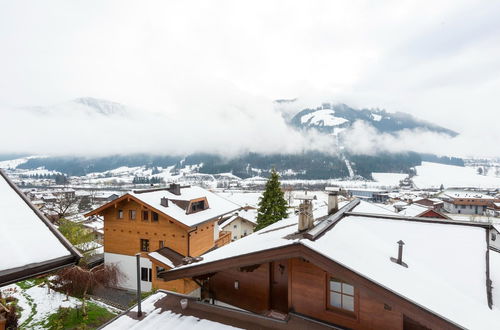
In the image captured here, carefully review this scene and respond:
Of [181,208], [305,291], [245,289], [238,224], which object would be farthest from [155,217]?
[238,224]

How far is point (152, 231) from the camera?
77.2 ft

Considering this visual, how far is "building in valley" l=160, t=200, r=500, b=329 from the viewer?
18.0 feet

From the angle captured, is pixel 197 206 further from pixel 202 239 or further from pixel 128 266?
pixel 128 266

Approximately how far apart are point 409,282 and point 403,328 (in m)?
1.15

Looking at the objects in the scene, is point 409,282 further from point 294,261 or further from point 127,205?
point 127,205

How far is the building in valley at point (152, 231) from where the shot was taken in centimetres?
2250

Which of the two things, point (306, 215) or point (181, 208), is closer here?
point (306, 215)

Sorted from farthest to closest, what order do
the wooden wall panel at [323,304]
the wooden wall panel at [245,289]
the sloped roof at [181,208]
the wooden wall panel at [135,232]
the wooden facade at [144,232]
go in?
the sloped roof at [181,208], the wooden wall panel at [135,232], the wooden facade at [144,232], the wooden wall panel at [245,289], the wooden wall panel at [323,304]

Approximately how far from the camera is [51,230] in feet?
15.7

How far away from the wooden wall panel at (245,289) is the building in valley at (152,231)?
45.8 feet

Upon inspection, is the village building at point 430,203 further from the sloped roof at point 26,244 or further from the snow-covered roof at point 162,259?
the sloped roof at point 26,244

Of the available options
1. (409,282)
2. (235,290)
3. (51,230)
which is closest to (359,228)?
(409,282)

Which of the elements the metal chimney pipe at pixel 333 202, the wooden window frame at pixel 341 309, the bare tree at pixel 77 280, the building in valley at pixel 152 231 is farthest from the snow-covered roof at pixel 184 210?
the wooden window frame at pixel 341 309

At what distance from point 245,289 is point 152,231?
17715 mm
